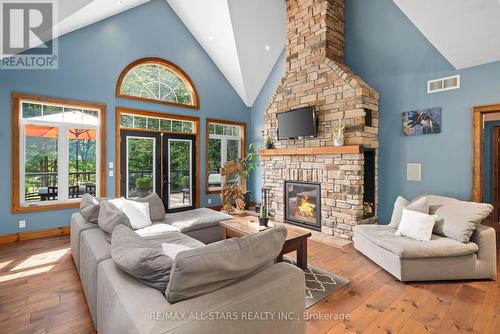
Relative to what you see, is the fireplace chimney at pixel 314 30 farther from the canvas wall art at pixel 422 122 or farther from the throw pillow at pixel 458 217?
the throw pillow at pixel 458 217

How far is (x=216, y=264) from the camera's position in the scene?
1286mm

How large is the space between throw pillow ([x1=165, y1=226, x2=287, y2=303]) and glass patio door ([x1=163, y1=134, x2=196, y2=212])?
4789 mm

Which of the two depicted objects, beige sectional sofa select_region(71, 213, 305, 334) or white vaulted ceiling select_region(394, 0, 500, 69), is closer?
beige sectional sofa select_region(71, 213, 305, 334)

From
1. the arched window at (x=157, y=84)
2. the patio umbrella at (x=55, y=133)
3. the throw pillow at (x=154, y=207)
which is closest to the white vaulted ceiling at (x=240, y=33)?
the arched window at (x=157, y=84)

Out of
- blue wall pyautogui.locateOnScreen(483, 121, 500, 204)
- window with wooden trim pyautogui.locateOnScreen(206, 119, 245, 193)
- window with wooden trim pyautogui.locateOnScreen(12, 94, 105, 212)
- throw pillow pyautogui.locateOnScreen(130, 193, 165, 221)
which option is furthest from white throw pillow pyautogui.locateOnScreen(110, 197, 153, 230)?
blue wall pyautogui.locateOnScreen(483, 121, 500, 204)

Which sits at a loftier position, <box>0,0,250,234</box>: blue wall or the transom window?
<box>0,0,250,234</box>: blue wall

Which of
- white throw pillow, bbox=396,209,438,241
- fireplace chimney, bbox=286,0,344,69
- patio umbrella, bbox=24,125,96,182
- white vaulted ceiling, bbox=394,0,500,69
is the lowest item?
white throw pillow, bbox=396,209,438,241

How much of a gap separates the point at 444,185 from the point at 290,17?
4.28m

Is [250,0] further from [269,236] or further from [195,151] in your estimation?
[269,236]

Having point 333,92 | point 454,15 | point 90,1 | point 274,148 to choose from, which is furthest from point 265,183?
point 90,1

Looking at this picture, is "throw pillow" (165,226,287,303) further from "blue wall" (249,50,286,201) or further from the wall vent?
"blue wall" (249,50,286,201)

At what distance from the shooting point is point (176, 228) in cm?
336

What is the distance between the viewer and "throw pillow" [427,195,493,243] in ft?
9.29

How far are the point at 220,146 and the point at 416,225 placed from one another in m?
4.83
